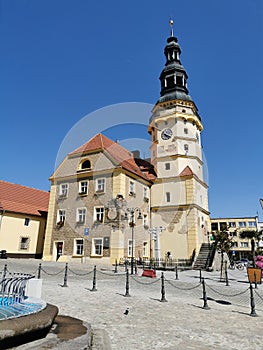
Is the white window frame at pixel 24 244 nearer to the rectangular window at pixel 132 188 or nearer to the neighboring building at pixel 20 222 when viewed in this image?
the neighboring building at pixel 20 222

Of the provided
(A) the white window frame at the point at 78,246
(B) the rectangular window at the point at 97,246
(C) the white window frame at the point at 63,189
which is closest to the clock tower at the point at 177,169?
(B) the rectangular window at the point at 97,246

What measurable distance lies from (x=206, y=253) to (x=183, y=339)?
75.9 feet

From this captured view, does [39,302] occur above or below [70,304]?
above

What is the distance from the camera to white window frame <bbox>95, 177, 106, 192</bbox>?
89.7 feet

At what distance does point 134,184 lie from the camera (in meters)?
28.9

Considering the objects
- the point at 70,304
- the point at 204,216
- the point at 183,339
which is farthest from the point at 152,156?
the point at 183,339

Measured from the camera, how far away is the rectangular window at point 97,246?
2556cm

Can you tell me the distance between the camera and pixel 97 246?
25828mm

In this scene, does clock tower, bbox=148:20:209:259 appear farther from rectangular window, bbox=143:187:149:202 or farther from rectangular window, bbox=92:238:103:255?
rectangular window, bbox=92:238:103:255

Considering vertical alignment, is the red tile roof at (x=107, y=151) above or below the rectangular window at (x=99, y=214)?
above

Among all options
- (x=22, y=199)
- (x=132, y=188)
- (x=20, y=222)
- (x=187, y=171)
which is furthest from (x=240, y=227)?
(x=20, y=222)

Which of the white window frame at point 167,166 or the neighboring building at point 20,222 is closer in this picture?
the neighboring building at point 20,222

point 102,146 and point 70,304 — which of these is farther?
point 102,146

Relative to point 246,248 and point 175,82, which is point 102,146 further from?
point 246,248
